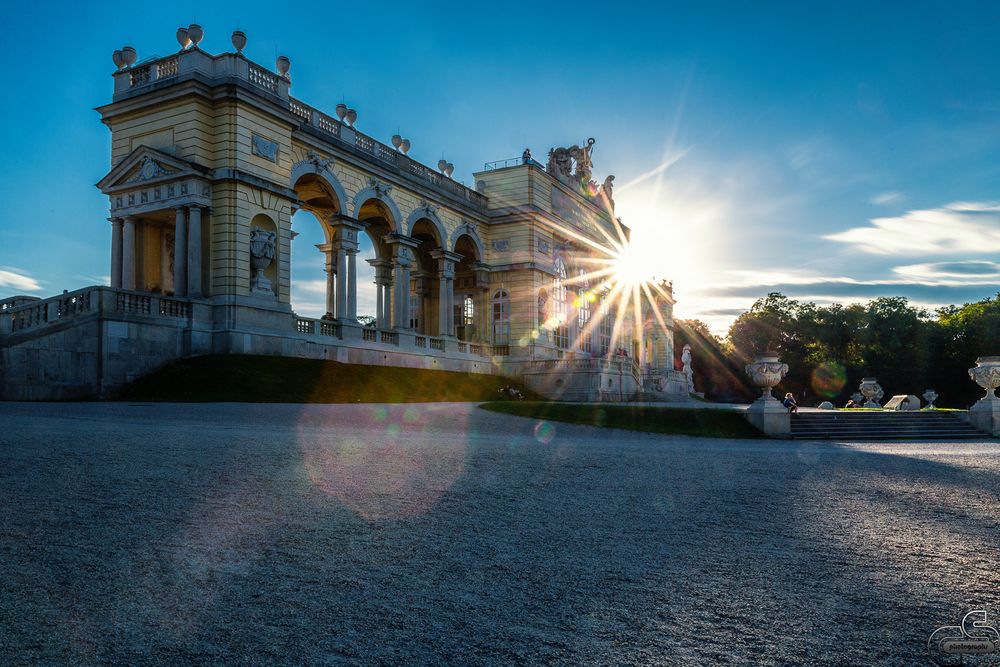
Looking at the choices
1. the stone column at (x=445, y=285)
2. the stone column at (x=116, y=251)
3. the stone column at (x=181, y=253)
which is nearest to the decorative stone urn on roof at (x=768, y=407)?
the stone column at (x=181, y=253)

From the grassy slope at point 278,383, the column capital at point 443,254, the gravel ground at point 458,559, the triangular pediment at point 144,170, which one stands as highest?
the triangular pediment at point 144,170

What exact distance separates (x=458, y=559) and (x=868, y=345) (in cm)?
8773

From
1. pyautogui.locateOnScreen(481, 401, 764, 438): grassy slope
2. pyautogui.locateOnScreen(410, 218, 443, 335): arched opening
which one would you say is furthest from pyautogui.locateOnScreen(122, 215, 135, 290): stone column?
pyautogui.locateOnScreen(410, 218, 443, 335): arched opening

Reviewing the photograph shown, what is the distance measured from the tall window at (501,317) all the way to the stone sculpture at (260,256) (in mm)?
22756

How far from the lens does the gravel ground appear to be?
3992mm

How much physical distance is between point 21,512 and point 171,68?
29.5 meters

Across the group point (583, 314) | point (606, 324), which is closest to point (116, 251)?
point (583, 314)

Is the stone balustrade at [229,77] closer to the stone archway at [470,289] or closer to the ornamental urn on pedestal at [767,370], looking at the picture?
the stone archway at [470,289]

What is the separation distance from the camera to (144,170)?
30.6 meters

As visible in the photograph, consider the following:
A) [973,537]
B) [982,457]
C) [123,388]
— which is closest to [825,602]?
[973,537]

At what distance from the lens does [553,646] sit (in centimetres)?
398

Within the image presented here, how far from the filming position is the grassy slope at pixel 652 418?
21.1 metres

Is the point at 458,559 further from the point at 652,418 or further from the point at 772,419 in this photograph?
the point at 772,419

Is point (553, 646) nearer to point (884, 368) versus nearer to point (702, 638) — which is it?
point (702, 638)
